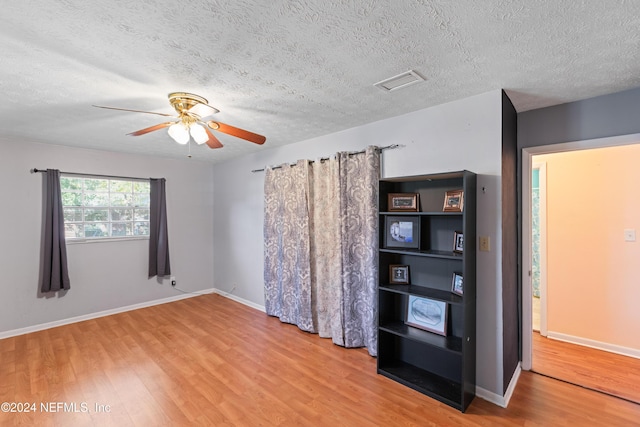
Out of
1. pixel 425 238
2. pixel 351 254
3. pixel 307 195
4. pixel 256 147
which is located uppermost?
pixel 256 147

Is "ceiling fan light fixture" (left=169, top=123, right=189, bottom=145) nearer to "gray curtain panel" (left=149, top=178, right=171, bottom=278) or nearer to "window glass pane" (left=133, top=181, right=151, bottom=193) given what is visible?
"gray curtain panel" (left=149, top=178, right=171, bottom=278)

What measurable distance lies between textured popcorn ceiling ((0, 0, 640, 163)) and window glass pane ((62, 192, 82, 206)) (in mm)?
1584

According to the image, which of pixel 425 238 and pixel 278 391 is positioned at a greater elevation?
pixel 425 238

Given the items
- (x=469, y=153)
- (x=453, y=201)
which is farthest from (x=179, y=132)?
(x=469, y=153)

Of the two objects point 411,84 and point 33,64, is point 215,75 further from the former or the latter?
point 411,84

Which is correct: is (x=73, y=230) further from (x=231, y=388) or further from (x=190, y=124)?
(x=231, y=388)

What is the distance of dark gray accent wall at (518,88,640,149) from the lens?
86.5 inches

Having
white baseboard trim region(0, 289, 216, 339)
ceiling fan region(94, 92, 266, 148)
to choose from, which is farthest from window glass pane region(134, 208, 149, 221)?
ceiling fan region(94, 92, 266, 148)

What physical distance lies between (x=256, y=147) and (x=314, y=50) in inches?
102

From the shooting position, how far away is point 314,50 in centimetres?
168

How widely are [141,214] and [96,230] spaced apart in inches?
24.4

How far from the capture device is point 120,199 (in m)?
4.45

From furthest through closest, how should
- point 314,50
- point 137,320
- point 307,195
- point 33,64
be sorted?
point 137,320, point 307,195, point 33,64, point 314,50

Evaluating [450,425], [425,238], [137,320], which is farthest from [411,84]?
[137,320]
